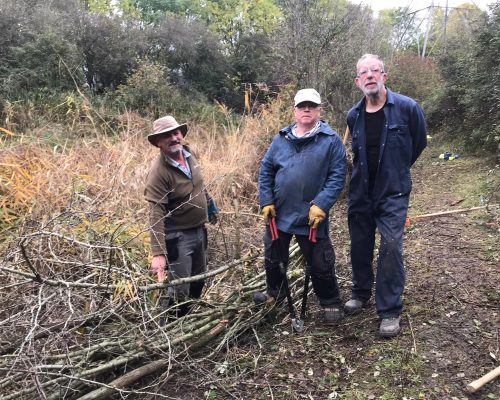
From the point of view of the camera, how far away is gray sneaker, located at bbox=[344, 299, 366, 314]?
10.2 ft

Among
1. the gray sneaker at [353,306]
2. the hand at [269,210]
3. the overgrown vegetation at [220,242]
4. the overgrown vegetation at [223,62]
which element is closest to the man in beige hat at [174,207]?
the overgrown vegetation at [220,242]

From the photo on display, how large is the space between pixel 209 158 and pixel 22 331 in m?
4.36

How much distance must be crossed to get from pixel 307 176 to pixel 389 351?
1184 millimetres

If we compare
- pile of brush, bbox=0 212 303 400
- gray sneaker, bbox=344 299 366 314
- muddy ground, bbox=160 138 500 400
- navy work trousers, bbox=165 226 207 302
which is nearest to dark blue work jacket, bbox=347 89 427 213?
gray sneaker, bbox=344 299 366 314

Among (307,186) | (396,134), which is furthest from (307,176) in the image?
(396,134)

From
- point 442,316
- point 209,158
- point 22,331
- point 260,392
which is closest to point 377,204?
point 442,316

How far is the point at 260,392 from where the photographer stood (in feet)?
8.11

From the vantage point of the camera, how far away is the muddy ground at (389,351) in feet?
7.92

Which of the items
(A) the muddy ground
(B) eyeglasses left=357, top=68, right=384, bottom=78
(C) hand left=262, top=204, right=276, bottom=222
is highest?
(B) eyeglasses left=357, top=68, right=384, bottom=78

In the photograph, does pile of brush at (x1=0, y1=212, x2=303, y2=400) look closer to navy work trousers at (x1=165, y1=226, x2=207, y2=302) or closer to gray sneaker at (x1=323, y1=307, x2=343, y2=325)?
navy work trousers at (x1=165, y1=226, x2=207, y2=302)

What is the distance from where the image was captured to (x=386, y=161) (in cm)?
281

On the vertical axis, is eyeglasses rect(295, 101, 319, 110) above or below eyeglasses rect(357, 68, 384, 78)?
below

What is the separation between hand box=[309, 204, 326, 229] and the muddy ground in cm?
80

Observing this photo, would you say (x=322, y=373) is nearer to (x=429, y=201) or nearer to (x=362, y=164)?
(x=362, y=164)
